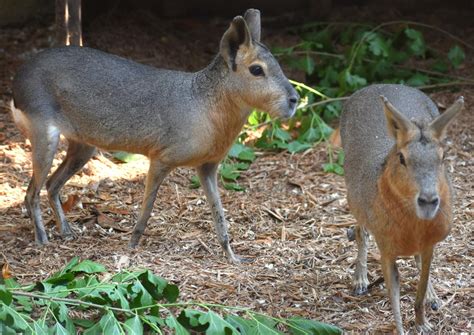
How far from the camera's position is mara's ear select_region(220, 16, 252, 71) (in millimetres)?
6078

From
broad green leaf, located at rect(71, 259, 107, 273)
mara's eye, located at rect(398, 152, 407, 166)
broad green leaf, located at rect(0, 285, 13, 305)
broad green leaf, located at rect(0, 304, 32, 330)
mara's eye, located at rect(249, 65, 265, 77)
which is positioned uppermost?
mara's eye, located at rect(398, 152, 407, 166)

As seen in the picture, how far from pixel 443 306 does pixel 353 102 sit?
57.9 inches

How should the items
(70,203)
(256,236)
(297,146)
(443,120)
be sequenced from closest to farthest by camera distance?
(443,120), (256,236), (70,203), (297,146)

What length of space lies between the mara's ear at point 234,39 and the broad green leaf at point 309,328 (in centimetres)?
193

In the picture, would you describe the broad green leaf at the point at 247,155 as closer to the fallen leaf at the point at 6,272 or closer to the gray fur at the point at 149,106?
the gray fur at the point at 149,106

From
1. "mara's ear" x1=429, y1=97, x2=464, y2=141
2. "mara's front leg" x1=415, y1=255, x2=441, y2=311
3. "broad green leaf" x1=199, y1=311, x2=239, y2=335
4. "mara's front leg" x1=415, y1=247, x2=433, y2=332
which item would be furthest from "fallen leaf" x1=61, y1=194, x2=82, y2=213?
"mara's ear" x1=429, y1=97, x2=464, y2=141

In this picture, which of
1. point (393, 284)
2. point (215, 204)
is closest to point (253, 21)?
point (215, 204)

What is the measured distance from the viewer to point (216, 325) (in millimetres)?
4949

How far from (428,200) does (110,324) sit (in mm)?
1824

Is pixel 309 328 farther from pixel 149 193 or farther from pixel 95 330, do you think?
pixel 149 193

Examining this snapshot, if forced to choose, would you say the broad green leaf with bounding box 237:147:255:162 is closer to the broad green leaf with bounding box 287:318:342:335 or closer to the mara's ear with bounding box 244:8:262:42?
the mara's ear with bounding box 244:8:262:42

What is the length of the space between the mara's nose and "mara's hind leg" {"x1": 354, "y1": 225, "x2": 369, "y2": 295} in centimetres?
139

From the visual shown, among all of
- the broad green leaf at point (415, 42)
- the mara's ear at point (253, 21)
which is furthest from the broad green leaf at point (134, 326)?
the broad green leaf at point (415, 42)

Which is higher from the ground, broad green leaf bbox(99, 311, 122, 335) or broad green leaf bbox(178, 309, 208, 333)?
broad green leaf bbox(99, 311, 122, 335)
